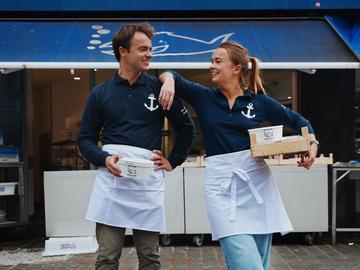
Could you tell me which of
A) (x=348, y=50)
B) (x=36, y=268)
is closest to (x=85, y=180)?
(x=36, y=268)

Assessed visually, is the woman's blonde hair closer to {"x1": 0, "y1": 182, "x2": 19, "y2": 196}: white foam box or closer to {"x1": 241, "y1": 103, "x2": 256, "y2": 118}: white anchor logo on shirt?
{"x1": 241, "y1": 103, "x2": 256, "y2": 118}: white anchor logo on shirt

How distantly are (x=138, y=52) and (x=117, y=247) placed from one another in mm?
1146

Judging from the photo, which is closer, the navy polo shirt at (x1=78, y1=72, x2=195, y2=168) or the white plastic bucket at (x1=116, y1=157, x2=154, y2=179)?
the white plastic bucket at (x1=116, y1=157, x2=154, y2=179)

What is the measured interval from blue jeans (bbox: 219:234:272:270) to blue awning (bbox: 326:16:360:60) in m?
4.45

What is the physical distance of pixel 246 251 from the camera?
2.73m

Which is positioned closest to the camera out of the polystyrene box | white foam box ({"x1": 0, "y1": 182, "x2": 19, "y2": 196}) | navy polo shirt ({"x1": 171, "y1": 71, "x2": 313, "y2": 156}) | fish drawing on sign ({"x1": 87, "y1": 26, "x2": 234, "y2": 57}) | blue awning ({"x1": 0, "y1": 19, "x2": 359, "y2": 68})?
navy polo shirt ({"x1": 171, "y1": 71, "x2": 313, "y2": 156})

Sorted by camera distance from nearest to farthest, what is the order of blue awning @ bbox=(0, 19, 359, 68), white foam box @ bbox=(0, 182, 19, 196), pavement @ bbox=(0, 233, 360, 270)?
pavement @ bbox=(0, 233, 360, 270) → blue awning @ bbox=(0, 19, 359, 68) → white foam box @ bbox=(0, 182, 19, 196)

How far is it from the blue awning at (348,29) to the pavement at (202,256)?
255 centimetres

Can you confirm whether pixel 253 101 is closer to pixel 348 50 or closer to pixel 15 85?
pixel 348 50

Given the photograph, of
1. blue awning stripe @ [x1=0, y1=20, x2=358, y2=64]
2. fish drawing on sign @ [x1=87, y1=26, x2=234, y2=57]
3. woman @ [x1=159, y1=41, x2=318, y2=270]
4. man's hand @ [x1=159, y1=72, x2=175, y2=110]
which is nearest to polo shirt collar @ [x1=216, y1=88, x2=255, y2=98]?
woman @ [x1=159, y1=41, x2=318, y2=270]

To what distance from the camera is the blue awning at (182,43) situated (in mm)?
6094

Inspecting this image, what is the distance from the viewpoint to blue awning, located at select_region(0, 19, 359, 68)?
20.0 ft

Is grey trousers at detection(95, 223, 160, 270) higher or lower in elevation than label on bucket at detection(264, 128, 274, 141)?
lower

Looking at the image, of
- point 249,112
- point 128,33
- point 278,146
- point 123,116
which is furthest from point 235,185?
point 128,33
